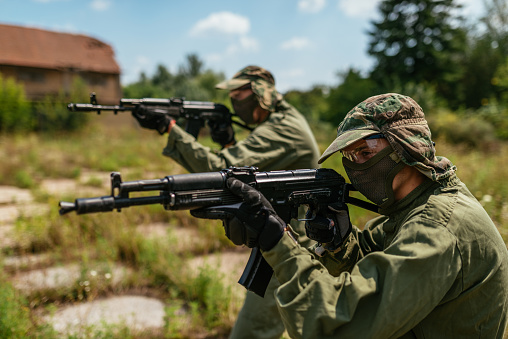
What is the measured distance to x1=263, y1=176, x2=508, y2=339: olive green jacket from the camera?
4.72 ft

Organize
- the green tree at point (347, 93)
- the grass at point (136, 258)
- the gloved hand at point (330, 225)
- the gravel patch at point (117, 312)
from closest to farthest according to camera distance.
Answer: the gloved hand at point (330, 225) < the grass at point (136, 258) < the gravel patch at point (117, 312) < the green tree at point (347, 93)

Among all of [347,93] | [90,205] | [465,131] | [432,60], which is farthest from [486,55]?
[90,205]

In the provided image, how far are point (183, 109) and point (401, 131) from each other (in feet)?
9.14

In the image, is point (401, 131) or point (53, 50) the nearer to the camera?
point (401, 131)

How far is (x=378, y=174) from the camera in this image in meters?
1.83

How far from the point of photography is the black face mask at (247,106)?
11.7 ft

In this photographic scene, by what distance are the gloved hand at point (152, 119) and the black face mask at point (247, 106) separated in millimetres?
671

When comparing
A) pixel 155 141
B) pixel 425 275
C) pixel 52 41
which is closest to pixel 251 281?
pixel 425 275

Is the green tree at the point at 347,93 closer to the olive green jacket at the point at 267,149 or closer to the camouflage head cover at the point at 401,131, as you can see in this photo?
the olive green jacket at the point at 267,149

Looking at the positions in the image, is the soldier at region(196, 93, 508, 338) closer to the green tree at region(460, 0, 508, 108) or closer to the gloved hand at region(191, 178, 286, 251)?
the gloved hand at region(191, 178, 286, 251)

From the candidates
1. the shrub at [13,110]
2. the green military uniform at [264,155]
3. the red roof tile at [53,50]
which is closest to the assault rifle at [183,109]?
the green military uniform at [264,155]

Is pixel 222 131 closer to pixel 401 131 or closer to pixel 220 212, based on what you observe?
pixel 220 212

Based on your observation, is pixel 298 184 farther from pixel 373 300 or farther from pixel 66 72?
pixel 66 72

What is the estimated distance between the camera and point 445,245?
4.84ft
